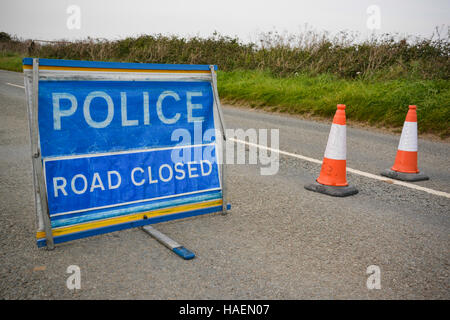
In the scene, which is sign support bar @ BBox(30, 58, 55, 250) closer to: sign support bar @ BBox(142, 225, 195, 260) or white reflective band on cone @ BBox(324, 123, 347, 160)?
sign support bar @ BBox(142, 225, 195, 260)

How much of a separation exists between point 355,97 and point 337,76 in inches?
119

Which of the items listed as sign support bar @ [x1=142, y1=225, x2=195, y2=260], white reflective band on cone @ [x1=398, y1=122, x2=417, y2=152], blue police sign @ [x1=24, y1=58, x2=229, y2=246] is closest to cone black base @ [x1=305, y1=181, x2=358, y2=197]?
white reflective band on cone @ [x1=398, y1=122, x2=417, y2=152]

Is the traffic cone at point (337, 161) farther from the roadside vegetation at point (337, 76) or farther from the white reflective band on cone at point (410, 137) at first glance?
the roadside vegetation at point (337, 76)

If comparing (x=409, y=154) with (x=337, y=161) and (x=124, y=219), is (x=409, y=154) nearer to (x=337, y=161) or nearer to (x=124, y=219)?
(x=337, y=161)

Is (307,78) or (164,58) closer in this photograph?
(307,78)

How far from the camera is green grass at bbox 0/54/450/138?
339 inches

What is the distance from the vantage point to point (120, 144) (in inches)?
127

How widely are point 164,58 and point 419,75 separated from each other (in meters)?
13.3

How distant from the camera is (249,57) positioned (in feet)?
54.3

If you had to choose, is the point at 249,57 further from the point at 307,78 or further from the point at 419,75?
the point at 419,75

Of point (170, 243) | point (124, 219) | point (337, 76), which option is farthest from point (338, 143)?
point (337, 76)

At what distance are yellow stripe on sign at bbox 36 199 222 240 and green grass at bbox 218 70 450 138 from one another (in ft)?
20.9
